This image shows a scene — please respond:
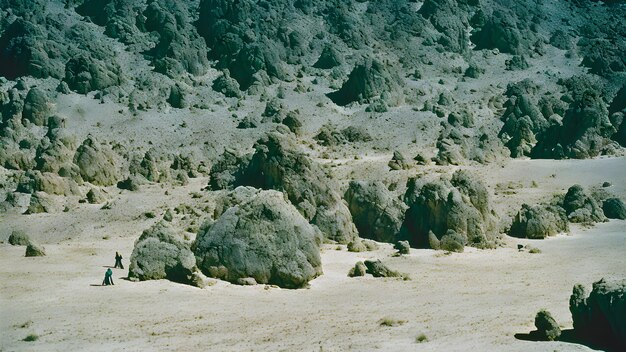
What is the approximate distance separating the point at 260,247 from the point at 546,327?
16.4 meters

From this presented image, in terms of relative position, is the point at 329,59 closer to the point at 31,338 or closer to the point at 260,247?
the point at 260,247

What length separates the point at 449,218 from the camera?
4719 centimetres

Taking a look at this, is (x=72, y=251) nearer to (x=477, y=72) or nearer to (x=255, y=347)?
(x=255, y=347)

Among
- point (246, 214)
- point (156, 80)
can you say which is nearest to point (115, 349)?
point (246, 214)

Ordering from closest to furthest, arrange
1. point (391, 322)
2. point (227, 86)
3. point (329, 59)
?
1. point (391, 322)
2. point (227, 86)
3. point (329, 59)

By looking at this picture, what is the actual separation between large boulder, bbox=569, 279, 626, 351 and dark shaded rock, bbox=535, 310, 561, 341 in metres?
0.70

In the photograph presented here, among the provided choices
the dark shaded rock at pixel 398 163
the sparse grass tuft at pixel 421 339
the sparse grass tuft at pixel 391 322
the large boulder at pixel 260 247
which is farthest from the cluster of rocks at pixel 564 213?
the sparse grass tuft at pixel 421 339

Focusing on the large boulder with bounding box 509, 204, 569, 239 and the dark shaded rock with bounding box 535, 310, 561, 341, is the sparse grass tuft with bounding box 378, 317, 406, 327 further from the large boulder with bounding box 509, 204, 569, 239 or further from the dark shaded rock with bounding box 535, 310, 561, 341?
the large boulder with bounding box 509, 204, 569, 239

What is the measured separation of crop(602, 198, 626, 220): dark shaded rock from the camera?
58.1 metres

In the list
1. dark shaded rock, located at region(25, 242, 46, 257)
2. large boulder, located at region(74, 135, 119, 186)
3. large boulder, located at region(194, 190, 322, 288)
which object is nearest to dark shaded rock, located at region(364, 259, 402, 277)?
large boulder, located at region(194, 190, 322, 288)

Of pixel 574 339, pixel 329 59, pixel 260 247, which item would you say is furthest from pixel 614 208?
pixel 329 59

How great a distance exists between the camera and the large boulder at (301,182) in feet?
157

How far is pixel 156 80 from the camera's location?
100250 millimetres

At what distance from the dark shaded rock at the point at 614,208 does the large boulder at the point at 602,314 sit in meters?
38.4
